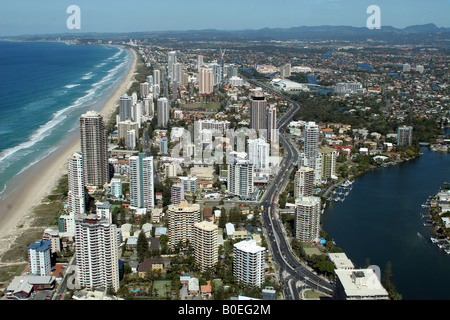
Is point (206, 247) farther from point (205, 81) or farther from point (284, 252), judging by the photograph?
point (205, 81)

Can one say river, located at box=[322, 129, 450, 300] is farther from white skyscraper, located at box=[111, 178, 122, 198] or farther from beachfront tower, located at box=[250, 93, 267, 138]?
beachfront tower, located at box=[250, 93, 267, 138]

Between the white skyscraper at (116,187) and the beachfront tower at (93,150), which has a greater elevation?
the beachfront tower at (93,150)

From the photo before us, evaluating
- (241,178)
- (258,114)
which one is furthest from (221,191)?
(258,114)

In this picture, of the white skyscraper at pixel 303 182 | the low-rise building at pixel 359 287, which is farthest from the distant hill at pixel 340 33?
the low-rise building at pixel 359 287

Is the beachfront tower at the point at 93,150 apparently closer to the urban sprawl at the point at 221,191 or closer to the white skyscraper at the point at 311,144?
the urban sprawl at the point at 221,191

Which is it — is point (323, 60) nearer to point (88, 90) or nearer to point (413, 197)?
point (88, 90)
